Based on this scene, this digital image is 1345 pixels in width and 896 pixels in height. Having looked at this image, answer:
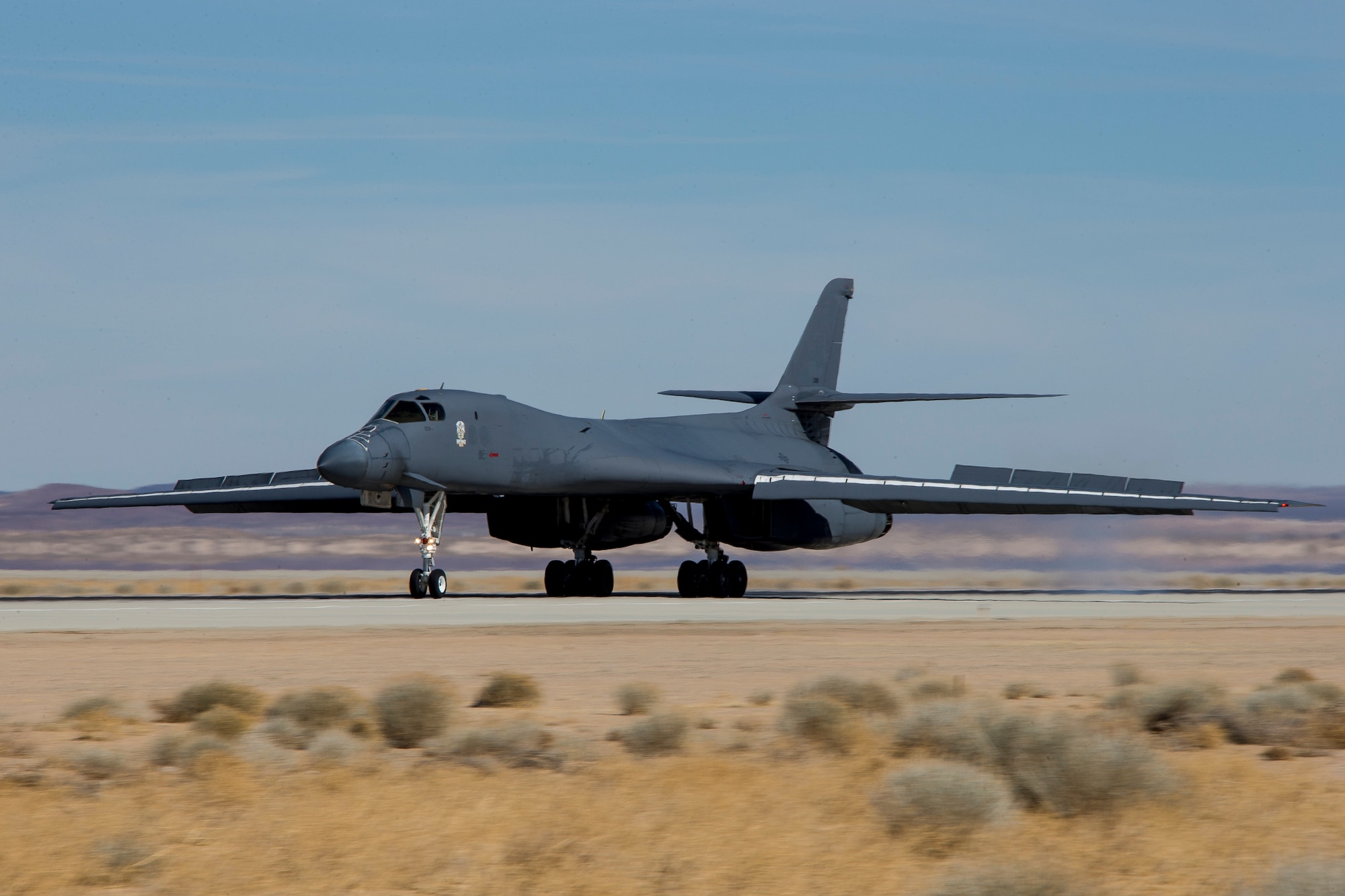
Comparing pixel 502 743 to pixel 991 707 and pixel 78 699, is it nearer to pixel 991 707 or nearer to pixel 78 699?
pixel 991 707

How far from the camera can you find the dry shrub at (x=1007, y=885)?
5.64 m

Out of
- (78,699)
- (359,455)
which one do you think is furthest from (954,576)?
(78,699)

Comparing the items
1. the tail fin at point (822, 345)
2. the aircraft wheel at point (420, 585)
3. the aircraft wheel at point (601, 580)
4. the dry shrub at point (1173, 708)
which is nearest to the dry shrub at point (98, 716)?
the dry shrub at point (1173, 708)

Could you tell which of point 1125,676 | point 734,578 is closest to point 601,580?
point 734,578

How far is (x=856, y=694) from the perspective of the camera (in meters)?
12.0

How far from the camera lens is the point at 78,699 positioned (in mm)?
12422

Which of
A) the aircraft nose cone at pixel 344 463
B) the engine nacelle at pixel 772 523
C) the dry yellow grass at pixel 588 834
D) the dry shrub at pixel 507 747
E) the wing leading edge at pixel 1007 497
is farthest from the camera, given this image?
the engine nacelle at pixel 772 523

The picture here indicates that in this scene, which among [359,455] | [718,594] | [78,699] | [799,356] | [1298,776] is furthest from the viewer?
[799,356]

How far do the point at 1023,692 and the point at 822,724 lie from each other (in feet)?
11.0

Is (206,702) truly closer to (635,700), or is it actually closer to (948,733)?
(635,700)

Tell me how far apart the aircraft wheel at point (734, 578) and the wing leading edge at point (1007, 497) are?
64.6 inches

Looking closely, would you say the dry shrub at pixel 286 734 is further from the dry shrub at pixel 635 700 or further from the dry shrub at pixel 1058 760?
the dry shrub at pixel 1058 760

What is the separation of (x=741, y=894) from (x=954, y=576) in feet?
181

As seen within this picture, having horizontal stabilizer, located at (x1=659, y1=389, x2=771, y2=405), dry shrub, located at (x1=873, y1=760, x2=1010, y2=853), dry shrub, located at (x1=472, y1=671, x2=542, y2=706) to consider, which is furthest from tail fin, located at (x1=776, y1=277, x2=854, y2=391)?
dry shrub, located at (x1=873, y1=760, x2=1010, y2=853)
